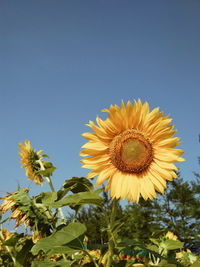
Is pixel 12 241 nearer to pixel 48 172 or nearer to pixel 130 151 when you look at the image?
pixel 48 172

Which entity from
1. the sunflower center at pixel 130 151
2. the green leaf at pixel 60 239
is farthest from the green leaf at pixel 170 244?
the green leaf at pixel 60 239

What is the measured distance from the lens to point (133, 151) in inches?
80.0

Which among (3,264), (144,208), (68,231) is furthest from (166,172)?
(144,208)

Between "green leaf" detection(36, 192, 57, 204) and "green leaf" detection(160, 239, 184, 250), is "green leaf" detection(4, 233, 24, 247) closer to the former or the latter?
"green leaf" detection(36, 192, 57, 204)

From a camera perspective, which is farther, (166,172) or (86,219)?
(86,219)

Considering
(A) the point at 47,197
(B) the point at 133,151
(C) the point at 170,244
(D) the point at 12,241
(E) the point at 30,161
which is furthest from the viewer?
(E) the point at 30,161

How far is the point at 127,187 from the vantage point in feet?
6.45

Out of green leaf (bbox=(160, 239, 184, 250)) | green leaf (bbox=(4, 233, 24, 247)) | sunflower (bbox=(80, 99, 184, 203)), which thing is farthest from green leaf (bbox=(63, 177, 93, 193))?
green leaf (bbox=(160, 239, 184, 250))

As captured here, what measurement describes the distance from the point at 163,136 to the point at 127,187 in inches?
14.1

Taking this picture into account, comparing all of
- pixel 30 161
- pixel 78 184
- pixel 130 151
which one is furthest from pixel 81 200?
pixel 30 161

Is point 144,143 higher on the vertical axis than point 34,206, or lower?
higher

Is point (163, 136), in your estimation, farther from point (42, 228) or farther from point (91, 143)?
point (42, 228)

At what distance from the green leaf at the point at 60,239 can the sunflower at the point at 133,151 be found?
11.8 inches

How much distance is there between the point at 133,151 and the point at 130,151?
0.02 meters
